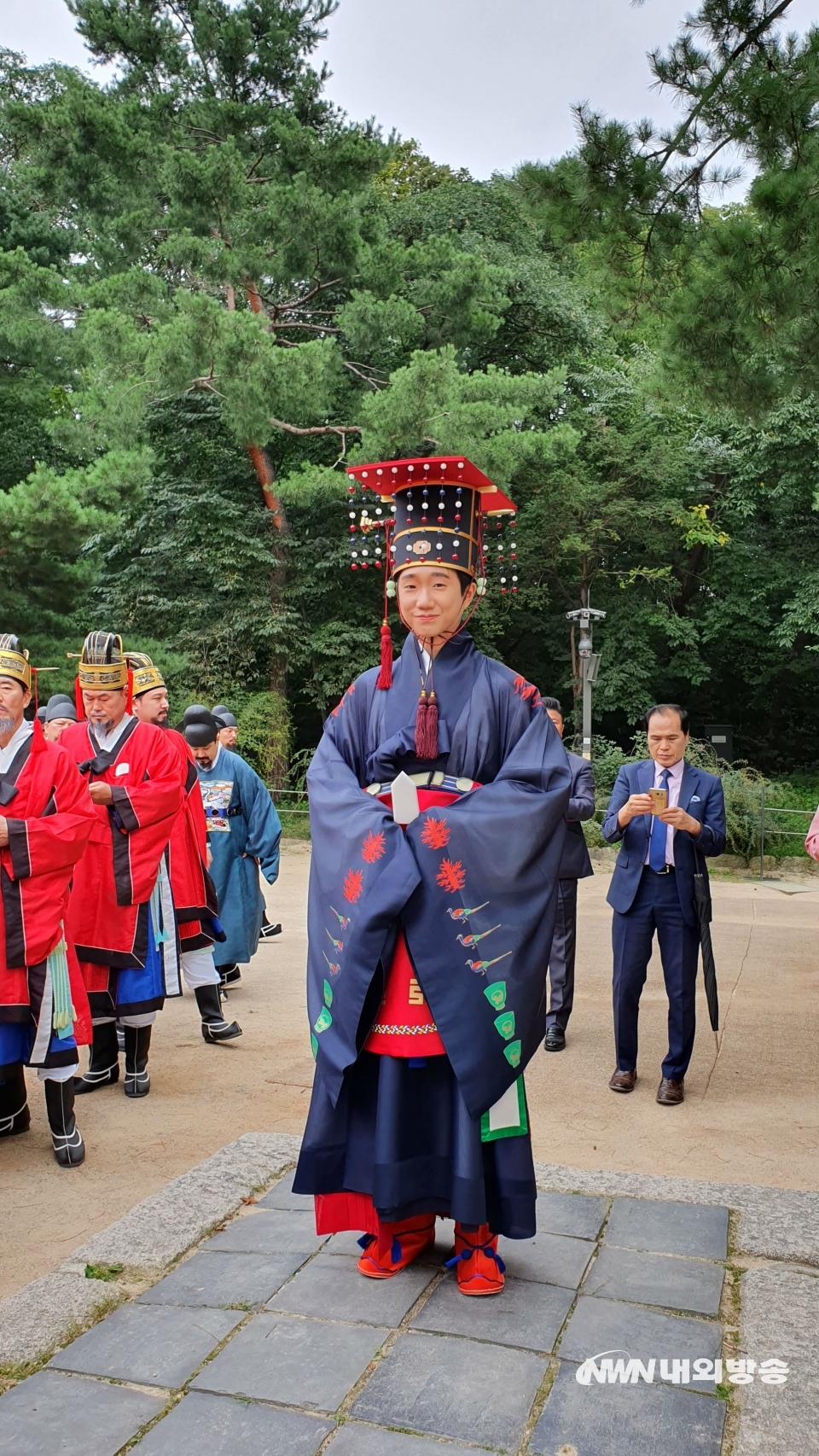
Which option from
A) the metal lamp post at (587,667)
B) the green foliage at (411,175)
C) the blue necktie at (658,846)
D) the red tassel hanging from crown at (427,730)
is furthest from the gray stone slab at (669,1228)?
the green foliage at (411,175)

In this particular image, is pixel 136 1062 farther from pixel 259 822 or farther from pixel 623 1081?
pixel 623 1081

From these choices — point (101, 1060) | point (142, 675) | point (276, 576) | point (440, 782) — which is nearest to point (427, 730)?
point (440, 782)

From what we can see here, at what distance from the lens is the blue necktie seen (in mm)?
5043

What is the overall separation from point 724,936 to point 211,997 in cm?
484

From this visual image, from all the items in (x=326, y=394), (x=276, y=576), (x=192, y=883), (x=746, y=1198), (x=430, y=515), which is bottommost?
(x=746, y=1198)

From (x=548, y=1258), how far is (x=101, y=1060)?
109 inches

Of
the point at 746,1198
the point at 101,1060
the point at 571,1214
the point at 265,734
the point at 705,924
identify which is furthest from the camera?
the point at 265,734

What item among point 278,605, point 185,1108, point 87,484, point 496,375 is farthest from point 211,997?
point 278,605

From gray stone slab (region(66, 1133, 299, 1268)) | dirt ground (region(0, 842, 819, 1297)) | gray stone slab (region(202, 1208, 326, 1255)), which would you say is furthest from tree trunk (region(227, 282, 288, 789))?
gray stone slab (region(202, 1208, 326, 1255))

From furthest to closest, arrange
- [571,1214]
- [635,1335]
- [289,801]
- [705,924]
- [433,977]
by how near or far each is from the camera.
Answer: [289,801]
[705,924]
[571,1214]
[433,977]
[635,1335]

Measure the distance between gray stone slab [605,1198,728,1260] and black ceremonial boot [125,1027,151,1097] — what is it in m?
2.41

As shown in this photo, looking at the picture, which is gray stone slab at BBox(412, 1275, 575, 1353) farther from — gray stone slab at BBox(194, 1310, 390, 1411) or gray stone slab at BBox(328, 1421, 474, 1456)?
gray stone slab at BBox(328, 1421, 474, 1456)

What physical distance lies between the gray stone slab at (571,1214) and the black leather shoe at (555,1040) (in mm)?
2289

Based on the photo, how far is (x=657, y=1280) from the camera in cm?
302
